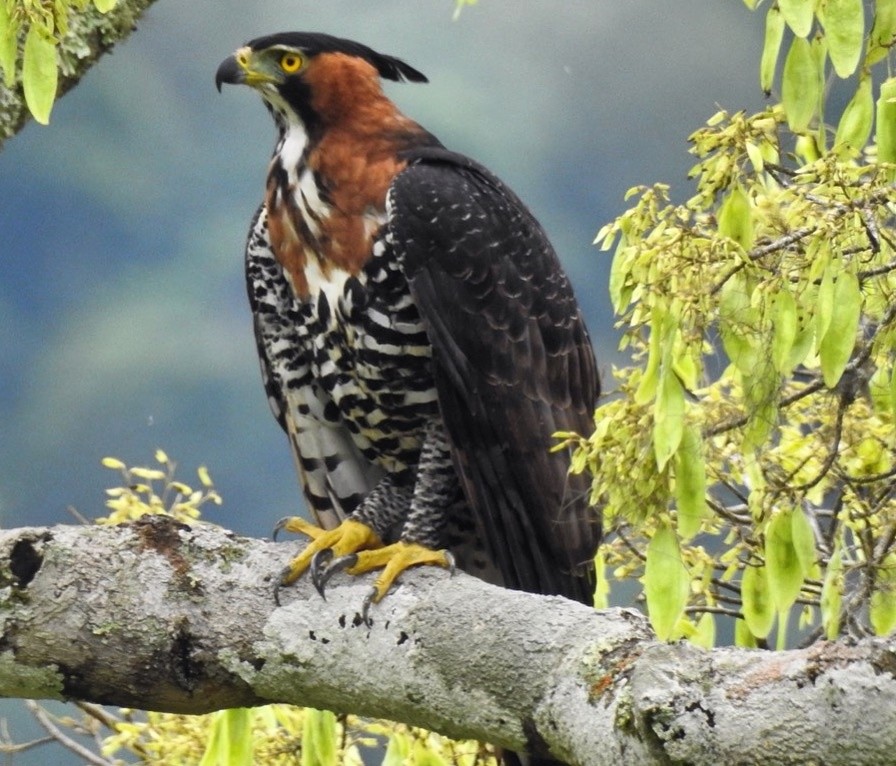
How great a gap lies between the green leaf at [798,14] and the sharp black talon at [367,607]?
0.94 metres

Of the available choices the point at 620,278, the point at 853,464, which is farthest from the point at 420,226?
the point at 853,464

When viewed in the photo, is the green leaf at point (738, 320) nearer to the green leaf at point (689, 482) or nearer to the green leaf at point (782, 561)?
the green leaf at point (689, 482)

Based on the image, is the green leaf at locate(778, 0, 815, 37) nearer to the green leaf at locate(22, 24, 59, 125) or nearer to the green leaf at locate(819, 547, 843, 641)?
the green leaf at locate(819, 547, 843, 641)

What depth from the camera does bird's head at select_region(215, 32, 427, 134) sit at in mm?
2850

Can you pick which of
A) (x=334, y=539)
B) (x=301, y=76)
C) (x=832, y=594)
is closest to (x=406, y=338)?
(x=334, y=539)

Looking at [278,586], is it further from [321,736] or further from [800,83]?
[800,83]

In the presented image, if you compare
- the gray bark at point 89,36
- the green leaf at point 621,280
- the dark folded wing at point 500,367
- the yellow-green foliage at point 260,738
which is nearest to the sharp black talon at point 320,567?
the yellow-green foliage at point 260,738

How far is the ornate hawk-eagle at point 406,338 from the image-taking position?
2.55 metres

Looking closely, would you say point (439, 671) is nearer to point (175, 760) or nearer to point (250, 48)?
point (175, 760)

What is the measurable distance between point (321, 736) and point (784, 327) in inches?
45.1

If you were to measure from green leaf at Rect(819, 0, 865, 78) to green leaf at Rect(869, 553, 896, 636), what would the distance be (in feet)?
2.84

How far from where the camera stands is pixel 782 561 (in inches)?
70.8

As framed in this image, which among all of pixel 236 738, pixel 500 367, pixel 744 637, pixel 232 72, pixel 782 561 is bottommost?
pixel 236 738

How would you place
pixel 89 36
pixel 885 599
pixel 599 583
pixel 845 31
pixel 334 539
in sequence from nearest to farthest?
1. pixel 845 31
2. pixel 885 599
3. pixel 334 539
4. pixel 599 583
5. pixel 89 36
